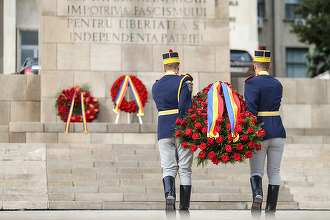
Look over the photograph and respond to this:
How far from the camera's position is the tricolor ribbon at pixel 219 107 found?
8625 millimetres

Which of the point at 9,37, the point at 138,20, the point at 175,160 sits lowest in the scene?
the point at 175,160

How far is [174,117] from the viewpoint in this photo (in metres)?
9.05

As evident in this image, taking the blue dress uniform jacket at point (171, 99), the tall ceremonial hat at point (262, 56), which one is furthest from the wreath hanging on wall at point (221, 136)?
the tall ceremonial hat at point (262, 56)

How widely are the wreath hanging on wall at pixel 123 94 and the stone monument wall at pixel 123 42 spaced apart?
0.30 metres

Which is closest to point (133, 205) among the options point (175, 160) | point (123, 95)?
point (175, 160)

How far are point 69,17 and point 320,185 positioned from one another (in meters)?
8.32

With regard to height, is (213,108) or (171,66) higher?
(171,66)

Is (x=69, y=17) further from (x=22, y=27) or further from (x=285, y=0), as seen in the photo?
(x=285, y=0)

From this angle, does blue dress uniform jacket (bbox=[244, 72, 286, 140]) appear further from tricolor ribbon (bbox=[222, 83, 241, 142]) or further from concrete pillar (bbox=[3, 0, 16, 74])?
concrete pillar (bbox=[3, 0, 16, 74])

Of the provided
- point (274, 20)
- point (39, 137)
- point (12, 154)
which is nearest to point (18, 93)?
point (39, 137)

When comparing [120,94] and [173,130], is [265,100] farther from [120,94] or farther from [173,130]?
[120,94]

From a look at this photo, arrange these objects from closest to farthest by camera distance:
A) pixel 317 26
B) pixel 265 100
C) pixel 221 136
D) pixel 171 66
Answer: pixel 221 136
pixel 265 100
pixel 171 66
pixel 317 26

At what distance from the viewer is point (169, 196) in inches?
343

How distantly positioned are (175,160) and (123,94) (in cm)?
921
